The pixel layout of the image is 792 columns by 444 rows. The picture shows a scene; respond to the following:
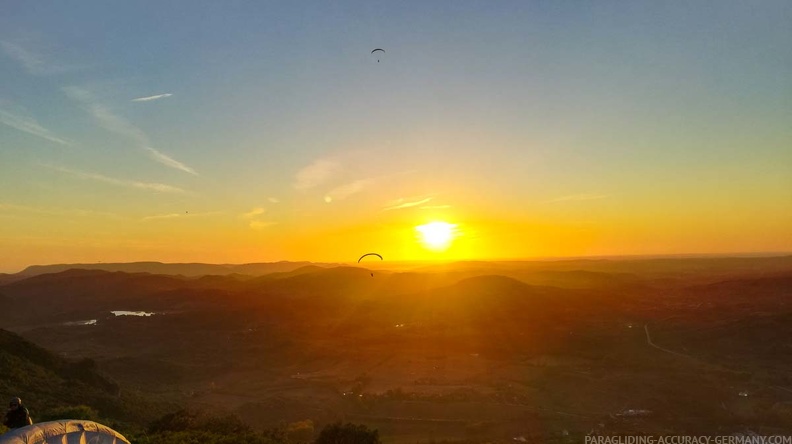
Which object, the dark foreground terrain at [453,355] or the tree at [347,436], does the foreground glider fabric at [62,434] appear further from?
the dark foreground terrain at [453,355]

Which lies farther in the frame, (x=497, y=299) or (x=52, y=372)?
(x=497, y=299)

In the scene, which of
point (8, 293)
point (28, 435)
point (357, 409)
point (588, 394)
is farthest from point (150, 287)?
point (28, 435)

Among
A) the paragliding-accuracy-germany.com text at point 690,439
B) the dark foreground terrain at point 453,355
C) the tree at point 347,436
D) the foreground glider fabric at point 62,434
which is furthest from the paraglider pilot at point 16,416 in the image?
the paragliding-accuracy-germany.com text at point 690,439

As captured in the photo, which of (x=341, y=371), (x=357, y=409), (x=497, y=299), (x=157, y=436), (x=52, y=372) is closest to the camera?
(x=157, y=436)

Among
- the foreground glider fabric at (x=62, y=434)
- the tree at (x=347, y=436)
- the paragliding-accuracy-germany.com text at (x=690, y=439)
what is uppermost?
the foreground glider fabric at (x=62, y=434)

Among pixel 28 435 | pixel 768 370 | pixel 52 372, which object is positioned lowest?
pixel 768 370

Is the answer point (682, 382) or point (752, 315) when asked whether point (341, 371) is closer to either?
point (682, 382)

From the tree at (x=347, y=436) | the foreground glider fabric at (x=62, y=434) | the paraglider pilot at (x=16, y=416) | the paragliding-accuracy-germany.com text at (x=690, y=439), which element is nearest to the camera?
the foreground glider fabric at (x=62, y=434)
